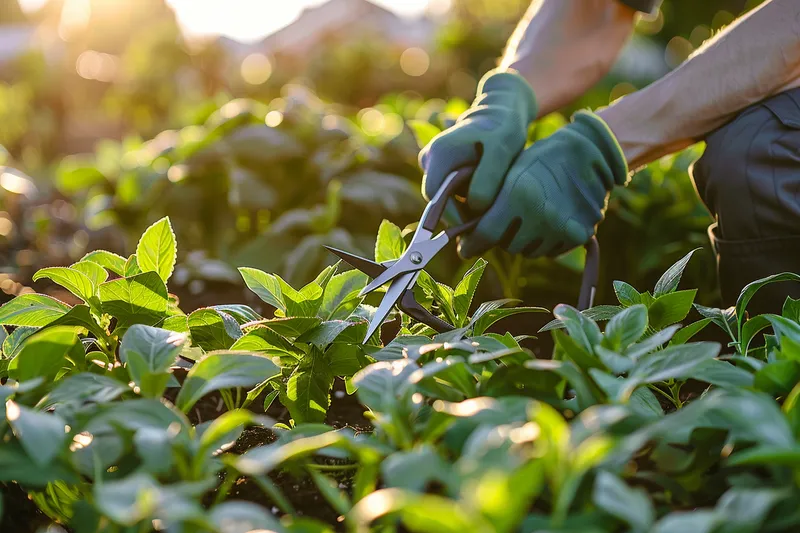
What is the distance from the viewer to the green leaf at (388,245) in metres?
1.27

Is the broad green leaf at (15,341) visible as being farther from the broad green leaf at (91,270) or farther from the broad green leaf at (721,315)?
the broad green leaf at (721,315)

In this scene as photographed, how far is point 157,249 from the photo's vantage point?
1.13 m

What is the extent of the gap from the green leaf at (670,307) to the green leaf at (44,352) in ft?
2.60

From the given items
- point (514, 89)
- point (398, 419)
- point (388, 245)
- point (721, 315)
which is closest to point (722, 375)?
point (721, 315)

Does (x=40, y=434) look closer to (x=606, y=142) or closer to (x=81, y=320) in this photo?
(x=81, y=320)

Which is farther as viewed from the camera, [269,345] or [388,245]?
[388,245]

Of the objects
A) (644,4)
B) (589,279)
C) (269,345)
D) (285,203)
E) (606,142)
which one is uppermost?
(644,4)

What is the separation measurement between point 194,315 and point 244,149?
1.68 m

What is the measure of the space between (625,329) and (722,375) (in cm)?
12

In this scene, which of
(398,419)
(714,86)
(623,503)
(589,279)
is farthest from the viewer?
(714,86)

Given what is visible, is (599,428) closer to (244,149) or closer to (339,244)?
(339,244)

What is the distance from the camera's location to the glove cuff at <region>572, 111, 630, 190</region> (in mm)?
1480

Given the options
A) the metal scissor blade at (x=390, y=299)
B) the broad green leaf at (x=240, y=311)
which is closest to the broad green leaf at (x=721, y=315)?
the metal scissor blade at (x=390, y=299)

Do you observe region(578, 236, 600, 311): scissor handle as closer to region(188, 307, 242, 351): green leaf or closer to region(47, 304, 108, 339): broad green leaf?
region(188, 307, 242, 351): green leaf
